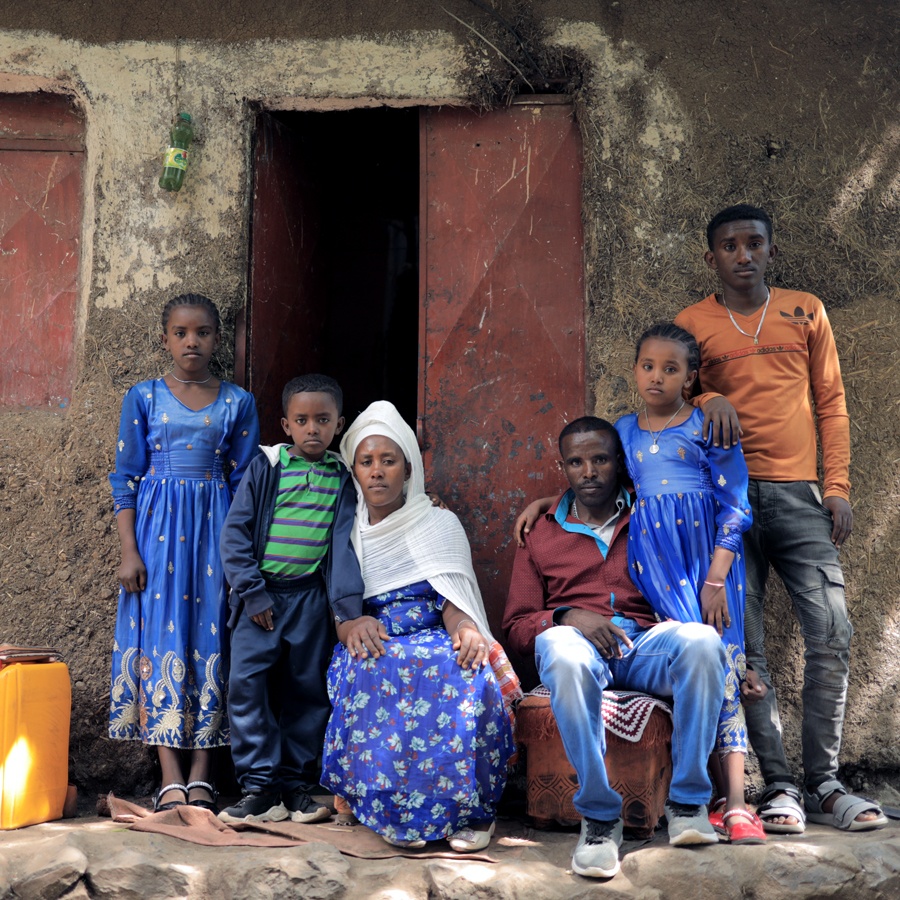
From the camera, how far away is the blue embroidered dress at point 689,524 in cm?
355

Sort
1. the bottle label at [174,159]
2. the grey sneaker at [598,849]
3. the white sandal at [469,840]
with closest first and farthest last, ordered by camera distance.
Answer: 1. the grey sneaker at [598,849]
2. the white sandal at [469,840]
3. the bottle label at [174,159]

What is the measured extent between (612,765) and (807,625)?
88cm

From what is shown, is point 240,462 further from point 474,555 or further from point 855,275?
point 855,275

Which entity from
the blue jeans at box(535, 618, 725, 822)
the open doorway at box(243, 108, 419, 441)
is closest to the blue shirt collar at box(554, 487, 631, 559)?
the blue jeans at box(535, 618, 725, 822)

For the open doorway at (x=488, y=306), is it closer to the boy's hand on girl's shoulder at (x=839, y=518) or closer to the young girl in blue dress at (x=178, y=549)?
the young girl in blue dress at (x=178, y=549)

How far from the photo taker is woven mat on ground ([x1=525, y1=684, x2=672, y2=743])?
340cm

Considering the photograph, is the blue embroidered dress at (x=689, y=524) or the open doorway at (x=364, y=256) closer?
the blue embroidered dress at (x=689, y=524)

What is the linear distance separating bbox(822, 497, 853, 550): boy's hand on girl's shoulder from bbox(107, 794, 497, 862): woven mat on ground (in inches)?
63.3

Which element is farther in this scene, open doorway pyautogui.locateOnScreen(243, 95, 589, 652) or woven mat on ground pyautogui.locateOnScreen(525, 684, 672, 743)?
open doorway pyautogui.locateOnScreen(243, 95, 589, 652)

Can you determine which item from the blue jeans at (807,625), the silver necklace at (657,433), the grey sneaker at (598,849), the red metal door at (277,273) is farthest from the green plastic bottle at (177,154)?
the grey sneaker at (598,849)

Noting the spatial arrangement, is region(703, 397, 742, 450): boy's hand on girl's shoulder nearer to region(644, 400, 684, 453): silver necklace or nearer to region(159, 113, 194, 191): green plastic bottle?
region(644, 400, 684, 453): silver necklace

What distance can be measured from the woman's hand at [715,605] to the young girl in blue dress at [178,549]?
5.66ft

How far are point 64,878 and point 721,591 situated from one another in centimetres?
221

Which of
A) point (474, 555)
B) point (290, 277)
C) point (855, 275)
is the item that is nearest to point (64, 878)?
point (474, 555)
